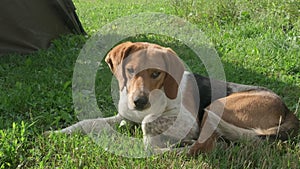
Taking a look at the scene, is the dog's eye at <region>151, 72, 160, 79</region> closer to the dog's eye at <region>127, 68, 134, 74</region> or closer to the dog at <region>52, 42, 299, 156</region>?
the dog at <region>52, 42, 299, 156</region>

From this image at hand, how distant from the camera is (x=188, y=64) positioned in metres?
5.89

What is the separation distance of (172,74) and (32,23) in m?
4.00

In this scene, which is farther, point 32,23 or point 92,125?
point 32,23

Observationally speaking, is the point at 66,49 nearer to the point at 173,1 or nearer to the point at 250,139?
the point at 173,1

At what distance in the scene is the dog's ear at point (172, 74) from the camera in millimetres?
3377

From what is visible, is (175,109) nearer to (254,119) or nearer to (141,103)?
(141,103)

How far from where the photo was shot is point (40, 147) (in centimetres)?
337

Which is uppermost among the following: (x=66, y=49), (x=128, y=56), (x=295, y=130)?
(x=128, y=56)

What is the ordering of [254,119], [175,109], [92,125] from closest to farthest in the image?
[254,119] < [175,109] < [92,125]

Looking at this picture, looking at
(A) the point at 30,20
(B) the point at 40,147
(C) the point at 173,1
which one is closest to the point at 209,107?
(B) the point at 40,147

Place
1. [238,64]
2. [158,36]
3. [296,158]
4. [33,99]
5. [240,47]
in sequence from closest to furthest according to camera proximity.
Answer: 1. [296,158]
2. [33,99]
3. [238,64]
4. [240,47]
5. [158,36]

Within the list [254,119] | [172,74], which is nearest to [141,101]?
[172,74]

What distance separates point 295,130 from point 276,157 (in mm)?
419

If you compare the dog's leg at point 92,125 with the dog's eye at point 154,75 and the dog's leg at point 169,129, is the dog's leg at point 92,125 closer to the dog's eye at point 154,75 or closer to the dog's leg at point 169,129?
the dog's leg at point 169,129
